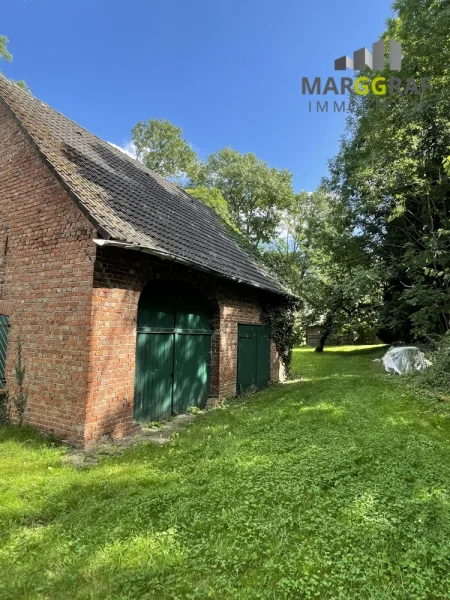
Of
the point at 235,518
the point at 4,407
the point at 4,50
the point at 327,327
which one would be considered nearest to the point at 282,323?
the point at 4,407

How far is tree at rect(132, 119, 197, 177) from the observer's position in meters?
25.8

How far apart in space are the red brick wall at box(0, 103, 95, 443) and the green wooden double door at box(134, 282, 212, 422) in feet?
3.94

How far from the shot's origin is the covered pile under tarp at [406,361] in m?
10.7

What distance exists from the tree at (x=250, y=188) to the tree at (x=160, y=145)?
2.58 m

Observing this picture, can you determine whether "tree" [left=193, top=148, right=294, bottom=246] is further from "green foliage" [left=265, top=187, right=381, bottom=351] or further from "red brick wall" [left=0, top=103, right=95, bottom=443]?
"red brick wall" [left=0, top=103, right=95, bottom=443]

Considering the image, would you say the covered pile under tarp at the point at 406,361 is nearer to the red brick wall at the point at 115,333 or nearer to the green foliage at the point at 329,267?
the green foliage at the point at 329,267

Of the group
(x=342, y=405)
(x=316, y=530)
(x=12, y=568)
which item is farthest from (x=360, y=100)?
(x=12, y=568)

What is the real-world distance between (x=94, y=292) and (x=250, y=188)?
25.7m

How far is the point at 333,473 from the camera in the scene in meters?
3.83

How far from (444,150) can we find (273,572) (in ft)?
Result: 46.7

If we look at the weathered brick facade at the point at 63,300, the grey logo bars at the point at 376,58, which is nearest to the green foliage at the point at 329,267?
the grey logo bars at the point at 376,58

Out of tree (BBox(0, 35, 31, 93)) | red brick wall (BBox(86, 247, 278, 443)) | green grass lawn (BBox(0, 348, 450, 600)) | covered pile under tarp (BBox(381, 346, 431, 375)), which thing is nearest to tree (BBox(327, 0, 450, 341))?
covered pile under tarp (BBox(381, 346, 431, 375))

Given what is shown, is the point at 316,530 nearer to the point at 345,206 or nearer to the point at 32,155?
the point at 32,155

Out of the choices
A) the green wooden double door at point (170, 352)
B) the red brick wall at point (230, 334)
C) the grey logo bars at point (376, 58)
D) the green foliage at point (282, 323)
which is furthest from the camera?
the grey logo bars at point (376, 58)
